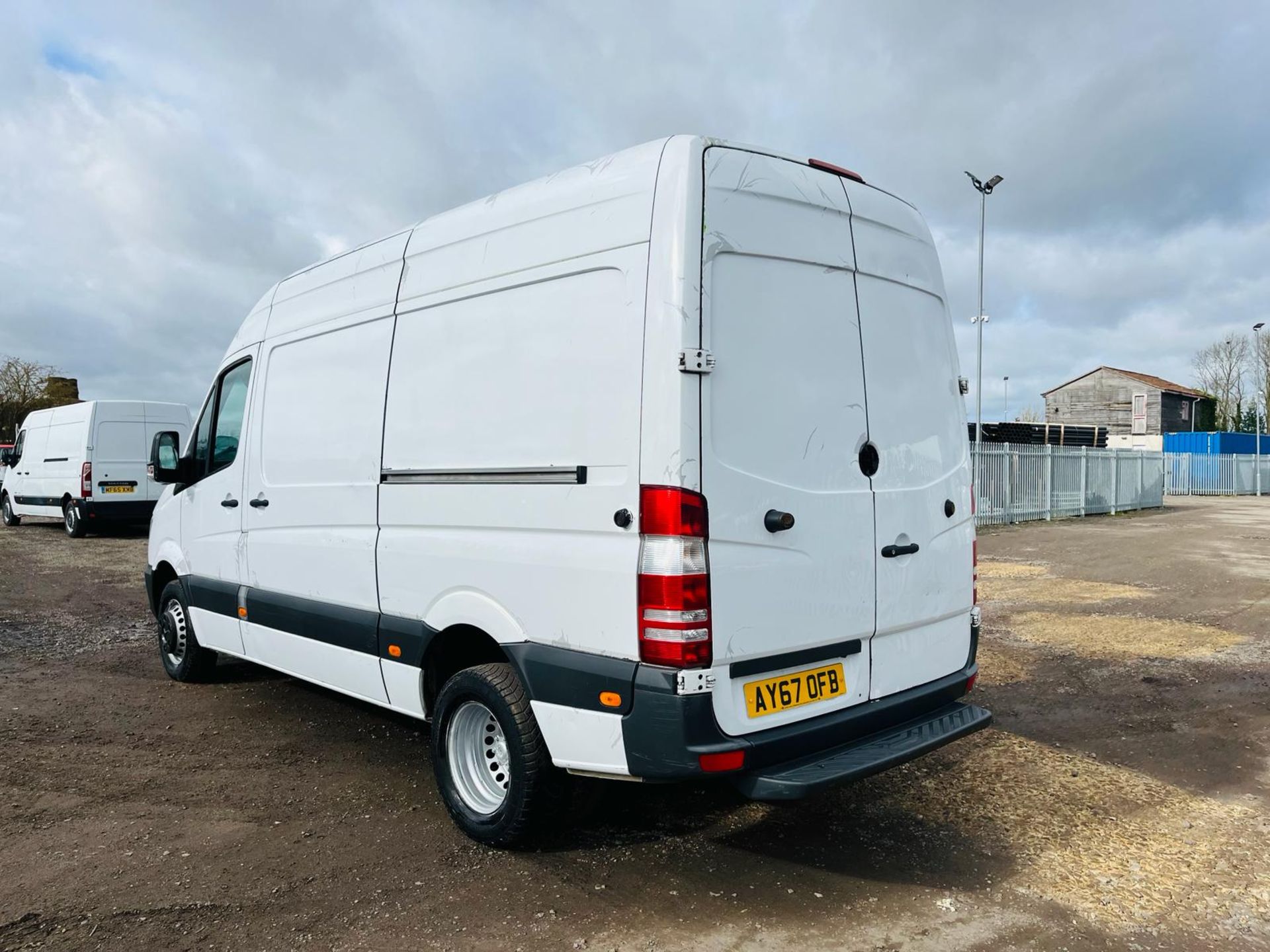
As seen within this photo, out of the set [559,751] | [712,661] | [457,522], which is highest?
[457,522]

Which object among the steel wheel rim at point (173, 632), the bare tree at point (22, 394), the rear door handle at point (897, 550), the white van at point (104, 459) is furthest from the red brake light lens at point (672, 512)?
the bare tree at point (22, 394)

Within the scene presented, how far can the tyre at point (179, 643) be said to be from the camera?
6.17m

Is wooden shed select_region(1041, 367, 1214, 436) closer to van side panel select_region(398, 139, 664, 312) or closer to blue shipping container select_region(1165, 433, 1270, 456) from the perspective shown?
blue shipping container select_region(1165, 433, 1270, 456)

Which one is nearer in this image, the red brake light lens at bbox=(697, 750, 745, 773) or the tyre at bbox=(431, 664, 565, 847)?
the red brake light lens at bbox=(697, 750, 745, 773)

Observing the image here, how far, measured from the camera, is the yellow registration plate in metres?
3.19

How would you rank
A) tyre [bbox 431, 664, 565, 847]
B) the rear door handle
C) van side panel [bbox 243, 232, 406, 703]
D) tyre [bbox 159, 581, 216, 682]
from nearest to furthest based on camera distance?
1. tyre [bbox 431, 664, 565, 847]
2. the rear door handle
3. van side panel [bbox 243, 232, 406, 703]
4. tyre [bbox 159, 581, 216, 682]

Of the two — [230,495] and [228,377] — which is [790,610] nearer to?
[230,495]

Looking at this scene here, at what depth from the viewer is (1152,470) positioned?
83.9ft

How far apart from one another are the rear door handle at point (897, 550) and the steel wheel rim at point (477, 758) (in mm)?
1675

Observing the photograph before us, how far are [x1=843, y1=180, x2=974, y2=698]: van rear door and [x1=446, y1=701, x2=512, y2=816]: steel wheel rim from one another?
150 cm

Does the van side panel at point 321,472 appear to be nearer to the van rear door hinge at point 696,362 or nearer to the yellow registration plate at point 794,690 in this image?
the van rear door hinge at point 696,362

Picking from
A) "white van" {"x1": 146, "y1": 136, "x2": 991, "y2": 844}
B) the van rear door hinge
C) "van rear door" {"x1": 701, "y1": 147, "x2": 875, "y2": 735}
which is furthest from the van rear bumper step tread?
the van rear door hinge

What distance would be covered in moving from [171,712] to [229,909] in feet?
9.36

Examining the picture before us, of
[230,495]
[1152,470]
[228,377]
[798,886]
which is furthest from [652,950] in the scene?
[1152,470]
